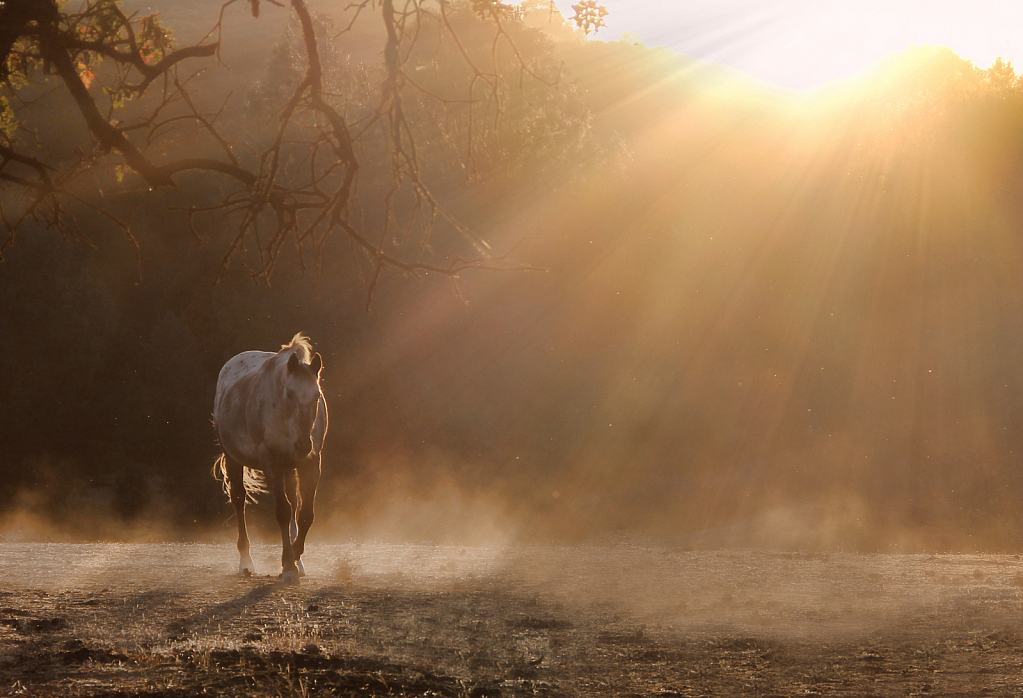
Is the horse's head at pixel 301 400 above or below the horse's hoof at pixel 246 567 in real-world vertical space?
above

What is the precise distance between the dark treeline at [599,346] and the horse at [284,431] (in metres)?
11.4

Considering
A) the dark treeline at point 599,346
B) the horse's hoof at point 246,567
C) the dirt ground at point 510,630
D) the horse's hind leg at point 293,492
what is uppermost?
the dark treeline at point 599,346

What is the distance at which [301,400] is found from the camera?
9.87 meters

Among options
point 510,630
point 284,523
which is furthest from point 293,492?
point 510,630

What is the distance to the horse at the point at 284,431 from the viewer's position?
9922mm

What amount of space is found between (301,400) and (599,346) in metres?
18.0

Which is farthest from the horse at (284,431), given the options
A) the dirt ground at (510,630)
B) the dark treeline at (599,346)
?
the dark treeline at (599,346)

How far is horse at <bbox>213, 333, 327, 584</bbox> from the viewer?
32.6ft

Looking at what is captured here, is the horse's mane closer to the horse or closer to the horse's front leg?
the horse

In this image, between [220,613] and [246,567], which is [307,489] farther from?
[220,613]

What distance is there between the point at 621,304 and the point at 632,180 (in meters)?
4.46

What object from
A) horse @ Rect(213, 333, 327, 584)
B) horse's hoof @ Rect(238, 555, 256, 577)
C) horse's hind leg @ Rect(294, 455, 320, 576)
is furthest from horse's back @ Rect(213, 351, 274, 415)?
horse's hoof @ Rect(238, 555, 256, 577)

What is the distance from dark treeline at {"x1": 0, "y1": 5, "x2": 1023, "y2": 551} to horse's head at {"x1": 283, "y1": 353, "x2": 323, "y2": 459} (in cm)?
1272

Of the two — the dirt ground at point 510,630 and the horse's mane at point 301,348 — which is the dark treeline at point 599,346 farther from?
the horse's mane at point 301,348
